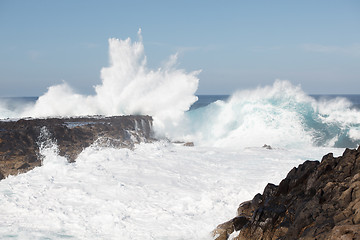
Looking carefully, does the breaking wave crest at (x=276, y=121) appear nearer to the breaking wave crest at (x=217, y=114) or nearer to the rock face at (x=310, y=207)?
the breaking wave crest at (x=217, y=114)

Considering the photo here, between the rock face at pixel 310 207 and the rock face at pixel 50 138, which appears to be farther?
the rock face at pixel 50 138

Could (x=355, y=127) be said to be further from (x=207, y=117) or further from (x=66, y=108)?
(x=66, y=108)

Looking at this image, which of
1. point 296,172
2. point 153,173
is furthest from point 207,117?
point 296,172

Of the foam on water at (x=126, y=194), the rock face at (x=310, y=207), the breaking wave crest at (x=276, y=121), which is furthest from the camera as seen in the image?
the breaking wave crest at (x=276, y=121)

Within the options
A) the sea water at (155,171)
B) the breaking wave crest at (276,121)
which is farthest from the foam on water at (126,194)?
the breaking wave crest at (276,121)

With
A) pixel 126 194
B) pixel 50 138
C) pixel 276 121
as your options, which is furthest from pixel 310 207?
pixel 276 121

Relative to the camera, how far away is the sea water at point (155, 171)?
828 centimetres

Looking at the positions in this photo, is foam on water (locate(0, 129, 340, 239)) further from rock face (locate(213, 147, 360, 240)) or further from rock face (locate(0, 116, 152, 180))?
rock face (locate(213, 147, 360, 240))

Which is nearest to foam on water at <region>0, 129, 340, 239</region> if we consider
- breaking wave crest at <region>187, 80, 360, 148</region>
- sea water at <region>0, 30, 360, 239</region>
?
sea water at <region>0, 30, 360, 239</region>

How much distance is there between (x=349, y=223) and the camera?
5.17 meters

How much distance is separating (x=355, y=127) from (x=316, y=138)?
4845 mm

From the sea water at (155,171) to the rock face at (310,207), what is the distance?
122 centimetres

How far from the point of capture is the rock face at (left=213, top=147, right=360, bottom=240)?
210 inches

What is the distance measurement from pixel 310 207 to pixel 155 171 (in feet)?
24.9
